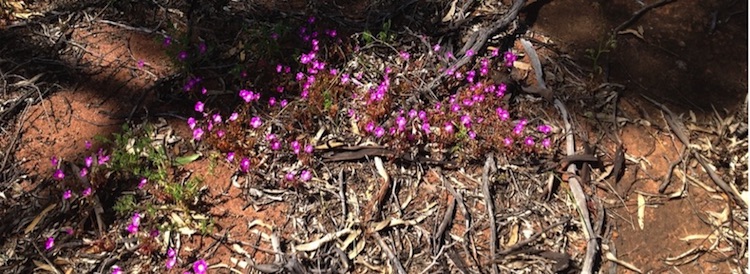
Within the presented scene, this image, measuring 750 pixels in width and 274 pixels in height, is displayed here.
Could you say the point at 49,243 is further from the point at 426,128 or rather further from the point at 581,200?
the point at 581,200

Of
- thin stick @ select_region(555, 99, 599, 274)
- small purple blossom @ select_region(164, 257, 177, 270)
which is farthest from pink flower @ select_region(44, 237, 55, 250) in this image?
thin stick @ select_region(555, 99, 599, 274)

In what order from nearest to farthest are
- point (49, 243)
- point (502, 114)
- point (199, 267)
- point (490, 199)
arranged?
point (199, 267)
point (49, 243)
point (490, 199)
point (502, 114)

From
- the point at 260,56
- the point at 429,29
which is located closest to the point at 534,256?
the point at 429,29

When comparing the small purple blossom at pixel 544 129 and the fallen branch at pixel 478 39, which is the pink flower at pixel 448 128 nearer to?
the fallen branch at pixel 478 39

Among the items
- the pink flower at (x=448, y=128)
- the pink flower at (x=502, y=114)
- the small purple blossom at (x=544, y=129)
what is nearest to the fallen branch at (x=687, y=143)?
the small purple blossom at (x=544, y=129)

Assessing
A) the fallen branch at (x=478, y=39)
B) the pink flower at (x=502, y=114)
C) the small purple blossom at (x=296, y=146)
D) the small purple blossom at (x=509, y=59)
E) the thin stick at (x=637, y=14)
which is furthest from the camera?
the thin stick at (x=637, y=14)

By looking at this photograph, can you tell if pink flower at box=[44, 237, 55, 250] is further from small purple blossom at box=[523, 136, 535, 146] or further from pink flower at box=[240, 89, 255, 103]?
small purple blossom at box=[523, 136, 535, 146]

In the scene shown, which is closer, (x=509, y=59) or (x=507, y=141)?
(x=507, y=141)

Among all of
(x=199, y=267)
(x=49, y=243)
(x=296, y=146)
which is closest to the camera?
(x=199, y=267)

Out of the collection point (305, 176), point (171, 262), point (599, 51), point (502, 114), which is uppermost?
point (599, 51)

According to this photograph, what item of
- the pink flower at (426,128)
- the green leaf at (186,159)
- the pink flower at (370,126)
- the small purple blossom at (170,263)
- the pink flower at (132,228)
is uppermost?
the pink flower at (426,128)

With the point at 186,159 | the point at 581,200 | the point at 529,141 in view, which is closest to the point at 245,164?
the point at 186,159
